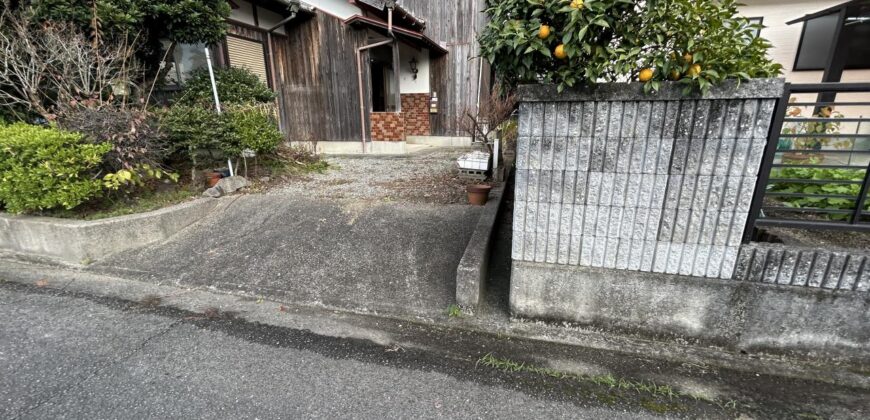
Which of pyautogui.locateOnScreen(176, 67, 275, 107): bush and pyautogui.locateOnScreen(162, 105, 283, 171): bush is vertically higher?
pyautogui.locateOnScreen(176, 67, 275, 107): bush

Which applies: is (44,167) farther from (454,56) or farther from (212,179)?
(454,56)

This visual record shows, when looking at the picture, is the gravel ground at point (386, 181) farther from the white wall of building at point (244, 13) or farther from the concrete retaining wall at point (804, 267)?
the white wall of building at point (244, 13)

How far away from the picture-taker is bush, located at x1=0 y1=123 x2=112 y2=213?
3.77 metres

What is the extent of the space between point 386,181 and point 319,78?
4118 millimetres

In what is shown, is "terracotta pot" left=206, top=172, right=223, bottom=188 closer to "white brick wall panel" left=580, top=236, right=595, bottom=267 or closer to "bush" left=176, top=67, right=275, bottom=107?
"bush" left=176, top=67, right=275, bottom=107

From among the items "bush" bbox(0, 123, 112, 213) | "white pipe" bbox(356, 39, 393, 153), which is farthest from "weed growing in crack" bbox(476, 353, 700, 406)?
"white pipe" bbox(356, 39, 393, 153)

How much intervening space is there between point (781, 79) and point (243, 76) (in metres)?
7.54

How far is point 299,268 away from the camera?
3688 mm

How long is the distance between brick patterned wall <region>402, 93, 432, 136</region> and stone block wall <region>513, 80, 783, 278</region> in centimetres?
906

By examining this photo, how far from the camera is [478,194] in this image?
15.3 ft

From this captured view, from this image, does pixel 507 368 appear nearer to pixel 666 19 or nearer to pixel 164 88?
pixel 666 19

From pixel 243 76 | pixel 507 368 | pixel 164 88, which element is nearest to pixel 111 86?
pixel 164 88

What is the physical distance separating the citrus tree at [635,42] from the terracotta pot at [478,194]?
2327mm

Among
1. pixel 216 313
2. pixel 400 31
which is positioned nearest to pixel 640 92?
pixel 216 313
